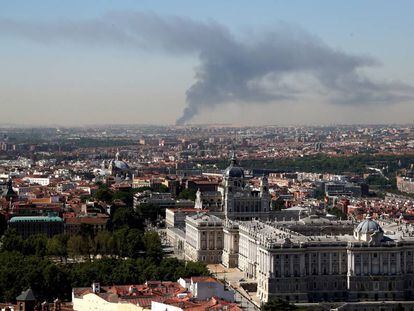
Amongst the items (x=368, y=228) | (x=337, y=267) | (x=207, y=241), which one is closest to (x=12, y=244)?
(x=207, y=241)

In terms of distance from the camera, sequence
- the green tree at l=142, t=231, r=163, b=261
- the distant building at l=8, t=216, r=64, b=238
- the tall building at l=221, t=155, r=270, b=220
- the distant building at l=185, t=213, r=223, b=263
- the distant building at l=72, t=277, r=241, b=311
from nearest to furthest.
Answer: the distant building at l=72, t=277, r=241, b=311, the green tree at l=142, t=231, r=163, b=261, the distant building at l=185, t=213, r=223, b=263, the tall building at l=221, t=155, r=270, b=220, the distant building at l=8, t=216, r=64, b=238

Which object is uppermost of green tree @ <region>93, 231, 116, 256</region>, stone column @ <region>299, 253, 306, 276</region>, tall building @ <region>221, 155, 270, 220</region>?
tall building @ <region>221, 155, 270, 220</region>

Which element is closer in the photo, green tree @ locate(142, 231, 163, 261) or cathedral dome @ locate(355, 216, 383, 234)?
cathedral dome @ locate(355, 216, 383, 234)

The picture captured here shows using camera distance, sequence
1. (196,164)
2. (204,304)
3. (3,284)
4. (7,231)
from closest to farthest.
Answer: (204,304) < (3,284) < (7,231) < (196,164)

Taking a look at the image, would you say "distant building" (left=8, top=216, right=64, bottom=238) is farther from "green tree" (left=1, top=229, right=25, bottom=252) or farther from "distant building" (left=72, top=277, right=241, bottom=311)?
"distant building" (left=72, top=277, right=241, bottom=311)

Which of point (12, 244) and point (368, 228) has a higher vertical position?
point (368, 228)

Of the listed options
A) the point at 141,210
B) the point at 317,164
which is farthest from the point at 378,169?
the point at 141,210

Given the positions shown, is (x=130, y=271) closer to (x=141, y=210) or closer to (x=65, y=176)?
(x=141, y=210)

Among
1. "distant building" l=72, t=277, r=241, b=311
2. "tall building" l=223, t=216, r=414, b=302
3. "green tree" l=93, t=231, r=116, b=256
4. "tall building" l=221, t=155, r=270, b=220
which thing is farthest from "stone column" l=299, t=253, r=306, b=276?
"tall building" l=221, t=155, r=270, b=220

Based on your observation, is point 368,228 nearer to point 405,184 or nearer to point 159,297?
point 159,297

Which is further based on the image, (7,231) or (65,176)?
(65,176)

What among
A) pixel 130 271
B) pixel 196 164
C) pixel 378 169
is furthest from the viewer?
pixel 196 164
